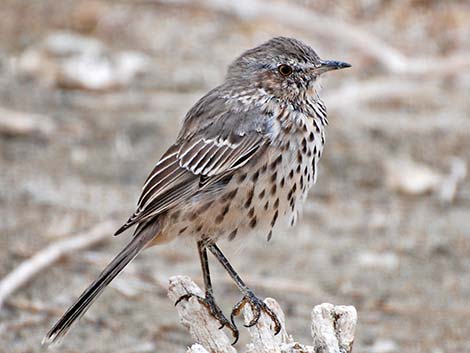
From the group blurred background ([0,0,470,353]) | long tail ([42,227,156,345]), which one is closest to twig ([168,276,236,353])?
long tail ([42,227,156,345])

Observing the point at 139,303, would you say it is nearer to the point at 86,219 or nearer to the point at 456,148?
the point at 86,219

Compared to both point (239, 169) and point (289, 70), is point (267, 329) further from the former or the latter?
point (289, 70)

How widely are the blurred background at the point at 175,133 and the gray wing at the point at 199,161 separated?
0.46 meters

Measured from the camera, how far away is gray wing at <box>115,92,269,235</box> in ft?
17.9

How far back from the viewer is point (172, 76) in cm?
1061

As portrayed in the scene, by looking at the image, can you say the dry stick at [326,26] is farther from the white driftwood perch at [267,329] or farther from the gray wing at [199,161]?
the white driftwood perch at [267,329]

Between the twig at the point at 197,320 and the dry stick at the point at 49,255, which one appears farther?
the dry stick at the point at 49,255

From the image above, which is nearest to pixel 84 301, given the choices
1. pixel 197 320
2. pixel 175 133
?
pixel 197 320

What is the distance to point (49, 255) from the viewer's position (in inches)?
288

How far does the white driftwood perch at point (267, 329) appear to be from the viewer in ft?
15.9

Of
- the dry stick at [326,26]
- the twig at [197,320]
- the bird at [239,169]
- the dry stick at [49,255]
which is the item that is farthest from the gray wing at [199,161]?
the dry stick at [326,26]

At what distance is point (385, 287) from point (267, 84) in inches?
93.2

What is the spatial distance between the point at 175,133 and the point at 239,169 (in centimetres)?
386

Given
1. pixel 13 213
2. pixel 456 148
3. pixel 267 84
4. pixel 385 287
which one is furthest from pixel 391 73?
pixel 267 84
